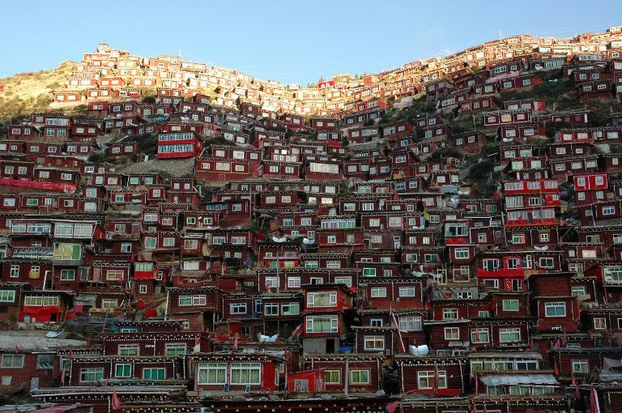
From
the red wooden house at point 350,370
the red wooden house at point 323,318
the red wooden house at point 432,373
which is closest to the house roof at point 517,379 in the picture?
the red wooden house at point 432,373

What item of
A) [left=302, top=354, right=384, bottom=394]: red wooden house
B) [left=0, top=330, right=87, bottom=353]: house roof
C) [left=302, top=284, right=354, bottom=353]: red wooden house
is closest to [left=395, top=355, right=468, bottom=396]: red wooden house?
[left=302, top=354, right=384, bottom=394]: red wooden house

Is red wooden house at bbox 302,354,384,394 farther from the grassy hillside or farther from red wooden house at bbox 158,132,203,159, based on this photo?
the grassy hillside

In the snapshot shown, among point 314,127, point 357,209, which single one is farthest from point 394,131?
point 357,209

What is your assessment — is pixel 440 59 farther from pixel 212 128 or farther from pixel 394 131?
pixel 212 128

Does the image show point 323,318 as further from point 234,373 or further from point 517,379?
point 517,379

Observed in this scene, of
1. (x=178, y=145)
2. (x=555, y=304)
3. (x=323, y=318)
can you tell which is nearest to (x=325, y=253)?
(x=323, y=318)

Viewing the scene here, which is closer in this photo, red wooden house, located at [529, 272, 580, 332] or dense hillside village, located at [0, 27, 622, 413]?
dense hillside village, located at [0, 27, 622, 413]
